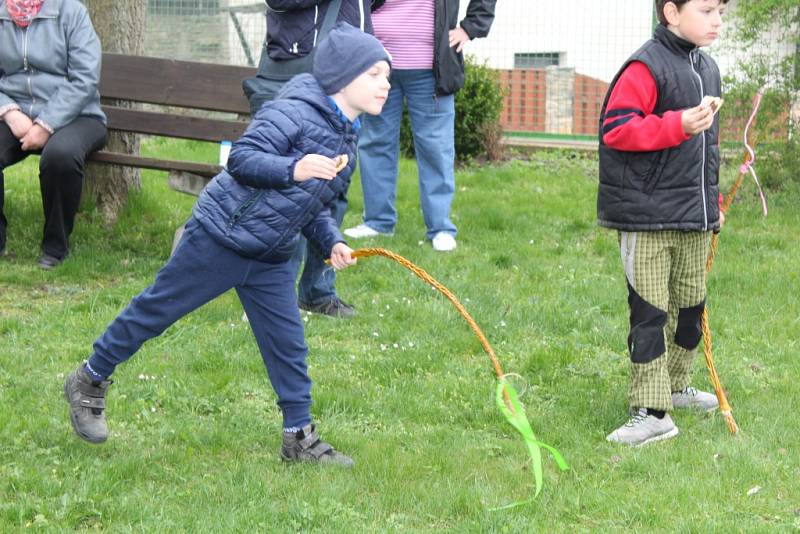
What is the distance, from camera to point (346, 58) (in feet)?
13.4

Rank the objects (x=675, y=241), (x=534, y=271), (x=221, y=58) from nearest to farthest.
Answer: (x=675, y=241), (x=534, y=271), (x=221, y=58)

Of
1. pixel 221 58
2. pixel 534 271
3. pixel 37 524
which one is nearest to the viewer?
pixel 37 524

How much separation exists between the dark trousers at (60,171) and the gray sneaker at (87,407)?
293cm

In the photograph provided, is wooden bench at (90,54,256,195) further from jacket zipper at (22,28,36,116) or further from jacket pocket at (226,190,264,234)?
jacket pocket at (226,190,264,234)

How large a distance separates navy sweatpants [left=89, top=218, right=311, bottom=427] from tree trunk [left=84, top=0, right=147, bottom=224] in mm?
3786

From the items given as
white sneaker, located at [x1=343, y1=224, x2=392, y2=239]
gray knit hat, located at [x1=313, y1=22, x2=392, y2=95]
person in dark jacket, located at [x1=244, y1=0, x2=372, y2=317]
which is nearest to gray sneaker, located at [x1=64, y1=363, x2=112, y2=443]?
gray knit hat, located at [x1=313, y1=22, x2=392, y2=95]

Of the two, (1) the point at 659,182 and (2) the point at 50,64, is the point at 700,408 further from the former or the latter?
(2) the point at 50,64

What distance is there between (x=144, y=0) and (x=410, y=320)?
137 inches

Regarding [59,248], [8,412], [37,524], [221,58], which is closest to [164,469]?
[37,524]

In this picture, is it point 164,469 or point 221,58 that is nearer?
point 164,469

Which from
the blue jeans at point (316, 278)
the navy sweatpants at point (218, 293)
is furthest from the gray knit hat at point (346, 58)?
the blue jeans at point (316, 278)

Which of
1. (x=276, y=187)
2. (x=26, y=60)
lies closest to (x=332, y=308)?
(x=276, y=187)

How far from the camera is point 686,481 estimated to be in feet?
13.7

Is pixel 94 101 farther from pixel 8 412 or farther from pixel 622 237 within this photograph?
pixel 622 237
